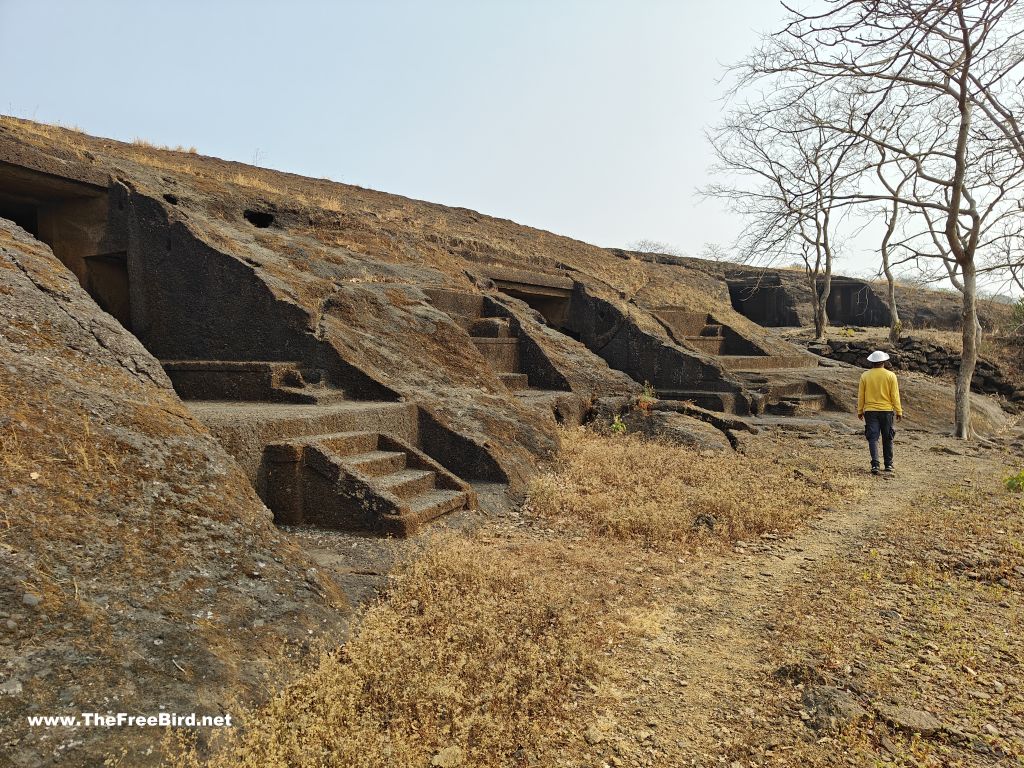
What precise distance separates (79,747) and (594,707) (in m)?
1.89

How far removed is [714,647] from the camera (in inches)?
132

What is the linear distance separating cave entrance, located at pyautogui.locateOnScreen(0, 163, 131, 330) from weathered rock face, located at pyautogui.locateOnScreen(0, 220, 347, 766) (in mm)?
4526

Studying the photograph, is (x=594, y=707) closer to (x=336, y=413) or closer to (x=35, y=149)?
(x=336, y=413)

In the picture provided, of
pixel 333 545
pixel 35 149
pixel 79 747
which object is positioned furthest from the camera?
pixel 35 149

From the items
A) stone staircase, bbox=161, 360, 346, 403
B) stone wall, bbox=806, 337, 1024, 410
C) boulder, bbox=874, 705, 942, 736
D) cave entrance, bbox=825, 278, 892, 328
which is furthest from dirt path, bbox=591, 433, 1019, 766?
cave entrance, bbox=825, 278, 892, 328

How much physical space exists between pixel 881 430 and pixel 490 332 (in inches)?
217

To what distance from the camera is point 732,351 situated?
14695 mm

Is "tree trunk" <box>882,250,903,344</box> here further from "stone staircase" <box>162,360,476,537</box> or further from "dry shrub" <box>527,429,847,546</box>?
"stone staircase" <box>162,360,476,537</box>

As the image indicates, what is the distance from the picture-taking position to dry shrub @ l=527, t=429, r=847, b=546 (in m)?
5.27

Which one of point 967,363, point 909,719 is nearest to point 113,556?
point 909,719

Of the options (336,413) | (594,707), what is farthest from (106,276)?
(594,707)

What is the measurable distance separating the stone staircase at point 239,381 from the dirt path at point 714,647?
12.5 feet

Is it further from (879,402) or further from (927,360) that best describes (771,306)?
(879,402)

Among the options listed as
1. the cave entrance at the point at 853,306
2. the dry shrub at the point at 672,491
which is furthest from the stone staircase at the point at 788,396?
the cave entrance at the point at 853,306
